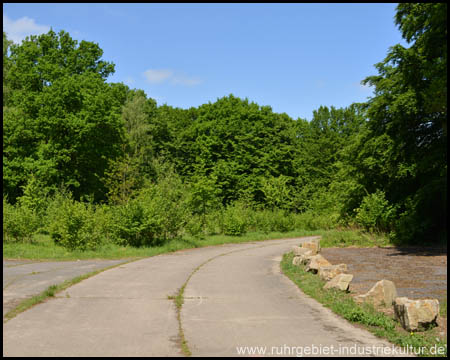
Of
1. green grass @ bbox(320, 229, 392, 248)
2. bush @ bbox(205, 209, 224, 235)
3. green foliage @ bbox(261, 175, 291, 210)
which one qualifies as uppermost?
green foliage @ bbox(261, 175, 291, 210)

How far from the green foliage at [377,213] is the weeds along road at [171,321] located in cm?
1312

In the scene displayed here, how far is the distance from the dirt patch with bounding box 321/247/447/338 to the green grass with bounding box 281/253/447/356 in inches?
15.2

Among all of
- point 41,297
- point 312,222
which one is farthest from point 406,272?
point 312,222

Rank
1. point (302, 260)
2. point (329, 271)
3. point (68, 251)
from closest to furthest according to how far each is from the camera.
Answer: point (329, 271) < point (302, 260) < point (68, 251)

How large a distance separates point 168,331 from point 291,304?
2.95 m

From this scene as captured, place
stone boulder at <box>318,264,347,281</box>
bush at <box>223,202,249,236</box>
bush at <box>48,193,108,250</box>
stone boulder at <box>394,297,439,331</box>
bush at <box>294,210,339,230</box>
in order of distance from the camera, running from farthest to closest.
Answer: bush at <box>294,210,339,230</box> < bush at <box>223,202,249,236</box> < bush at <box>48,193,108,250</box> < stone boulder at <box>318,264,347,281</box> < stone boulder at <box>394,297,439,331</box>

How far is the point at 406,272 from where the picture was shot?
11.4 meters

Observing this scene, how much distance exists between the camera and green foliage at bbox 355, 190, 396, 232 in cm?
2181

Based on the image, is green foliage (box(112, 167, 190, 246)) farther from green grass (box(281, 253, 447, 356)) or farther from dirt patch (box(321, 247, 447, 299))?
green grass (box(281, 253, 447, 356))

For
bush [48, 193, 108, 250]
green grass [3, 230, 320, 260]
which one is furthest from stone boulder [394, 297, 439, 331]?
bush [48, 193, 108, 250]

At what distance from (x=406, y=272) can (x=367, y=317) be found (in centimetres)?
582

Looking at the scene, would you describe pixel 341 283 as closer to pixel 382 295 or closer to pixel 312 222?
pixel 382 295

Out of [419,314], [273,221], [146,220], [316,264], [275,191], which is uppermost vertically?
[275,191]

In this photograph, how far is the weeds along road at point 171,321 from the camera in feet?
16.6
